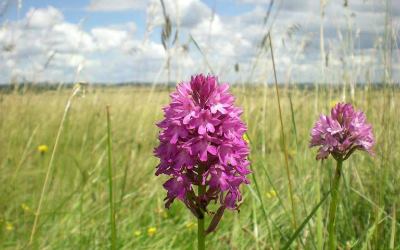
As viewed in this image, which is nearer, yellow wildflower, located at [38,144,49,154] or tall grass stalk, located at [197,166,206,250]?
tall grass stalk, located at [197,166,206,250]

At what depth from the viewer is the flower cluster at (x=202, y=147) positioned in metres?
1.18

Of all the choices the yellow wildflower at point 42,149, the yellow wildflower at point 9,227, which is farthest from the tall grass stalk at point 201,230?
the yellow wildflower at point 42,149

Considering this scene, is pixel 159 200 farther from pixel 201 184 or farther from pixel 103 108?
pixel 103 108

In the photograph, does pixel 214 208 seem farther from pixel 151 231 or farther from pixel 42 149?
pixel 42 149

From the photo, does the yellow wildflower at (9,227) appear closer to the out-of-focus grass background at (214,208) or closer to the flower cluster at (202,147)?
the out-of-focus grass background at (214,208)

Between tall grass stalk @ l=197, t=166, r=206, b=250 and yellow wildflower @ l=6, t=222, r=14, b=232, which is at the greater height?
tall grass stalk @ l=197, t=166, r=206, b=250

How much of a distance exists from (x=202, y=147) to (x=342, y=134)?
612 millimetres

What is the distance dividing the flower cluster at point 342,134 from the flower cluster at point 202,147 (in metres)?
0.40

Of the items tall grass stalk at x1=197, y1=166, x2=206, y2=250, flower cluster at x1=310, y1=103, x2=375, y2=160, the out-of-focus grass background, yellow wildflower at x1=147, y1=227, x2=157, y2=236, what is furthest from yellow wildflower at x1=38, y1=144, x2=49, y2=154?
tall grass stalk at x1=197, y1=166, x2=206, y2=250

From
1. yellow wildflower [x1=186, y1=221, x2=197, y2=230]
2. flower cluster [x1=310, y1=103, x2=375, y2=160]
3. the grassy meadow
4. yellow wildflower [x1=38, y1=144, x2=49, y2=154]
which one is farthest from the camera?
yellow wildflower [x1=38, y1=144, x2=49, y2=154]

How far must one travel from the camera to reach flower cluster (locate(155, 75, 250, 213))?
46.6 inches

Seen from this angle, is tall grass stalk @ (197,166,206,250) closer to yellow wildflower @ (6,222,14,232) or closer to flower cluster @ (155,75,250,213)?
flower cluster @ (155,75,250,213)

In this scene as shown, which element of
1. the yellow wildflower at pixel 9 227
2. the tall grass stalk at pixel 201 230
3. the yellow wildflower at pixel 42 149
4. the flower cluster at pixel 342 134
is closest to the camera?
the tall grass stalk at pixel 201 230

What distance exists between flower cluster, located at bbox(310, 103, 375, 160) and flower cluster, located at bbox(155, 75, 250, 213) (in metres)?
0.40
